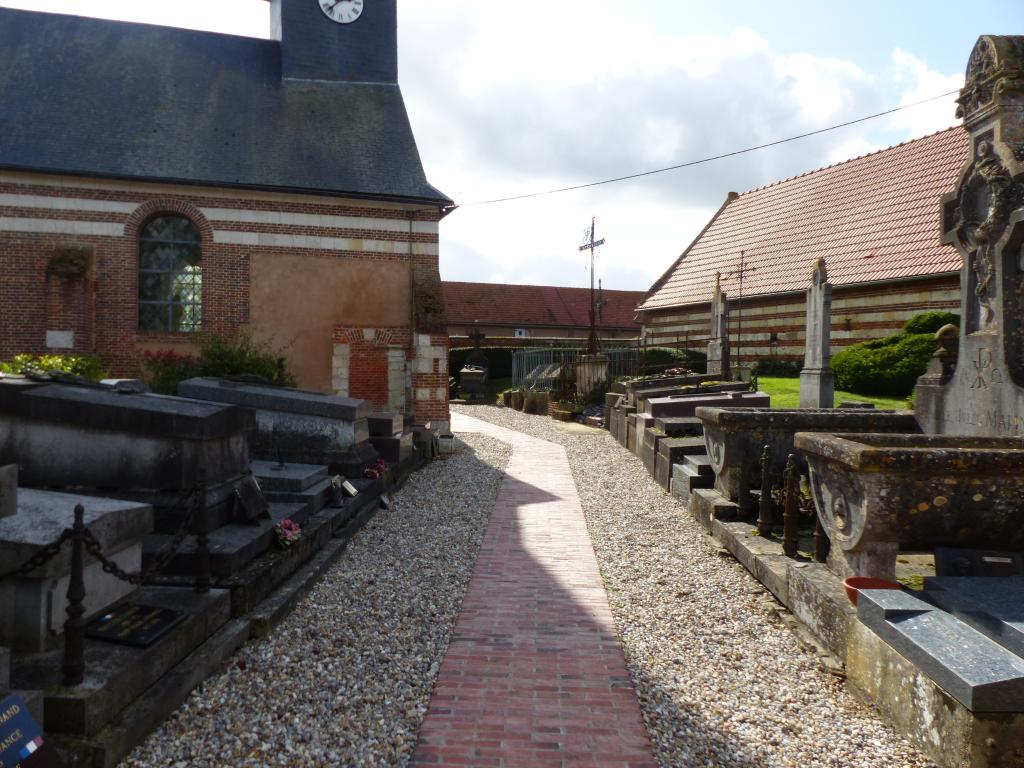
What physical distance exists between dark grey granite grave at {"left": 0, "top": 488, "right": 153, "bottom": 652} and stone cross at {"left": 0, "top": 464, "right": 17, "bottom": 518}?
166 millimetres

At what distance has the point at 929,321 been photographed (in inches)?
623

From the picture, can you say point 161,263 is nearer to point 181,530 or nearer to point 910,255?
point 181,530

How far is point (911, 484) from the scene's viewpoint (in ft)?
13.0

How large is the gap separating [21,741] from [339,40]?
58.4ft

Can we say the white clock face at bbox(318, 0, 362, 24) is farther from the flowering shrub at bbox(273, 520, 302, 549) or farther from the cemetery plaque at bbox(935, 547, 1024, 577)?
the cemetery plaque at bbox(935, 547, 1024, 577)

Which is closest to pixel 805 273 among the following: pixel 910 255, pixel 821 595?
pixel 910 255

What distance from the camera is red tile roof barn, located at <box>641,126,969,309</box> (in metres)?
18.5

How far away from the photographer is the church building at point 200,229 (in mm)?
14398

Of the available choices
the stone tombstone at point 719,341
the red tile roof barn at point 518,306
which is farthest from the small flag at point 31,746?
the red tile roof barn at point 518,306

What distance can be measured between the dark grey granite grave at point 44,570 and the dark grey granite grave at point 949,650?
3.95 meters

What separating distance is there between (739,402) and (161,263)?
1163 cm

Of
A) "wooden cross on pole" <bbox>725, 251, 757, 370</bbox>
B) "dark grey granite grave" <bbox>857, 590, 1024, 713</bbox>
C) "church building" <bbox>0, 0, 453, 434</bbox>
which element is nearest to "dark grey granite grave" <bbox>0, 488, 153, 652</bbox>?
"dark grey granite grave" <bbox>857, 590, 1024, 713</bbox>

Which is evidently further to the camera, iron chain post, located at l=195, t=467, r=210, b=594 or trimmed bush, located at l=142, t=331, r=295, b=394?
trimmed bush, located at l=142, t=331, r=295, b=394

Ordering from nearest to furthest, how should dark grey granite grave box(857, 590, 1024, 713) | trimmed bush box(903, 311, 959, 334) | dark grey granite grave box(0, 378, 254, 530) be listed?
dark grey granite grave box(857, 590, 1024, 713)
dark grey granite grave box(0, 378, 254, 530)
trimmed bush box(903, 311, 959, 334)
